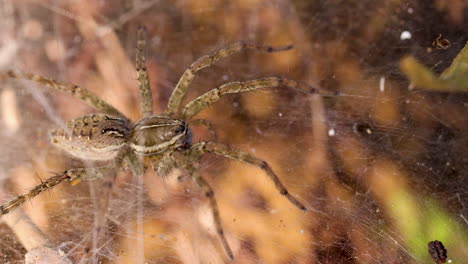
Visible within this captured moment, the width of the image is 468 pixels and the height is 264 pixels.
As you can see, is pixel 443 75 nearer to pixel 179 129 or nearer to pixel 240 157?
pixel 240 157

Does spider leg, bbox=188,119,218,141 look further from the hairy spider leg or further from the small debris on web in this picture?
the small debris on web

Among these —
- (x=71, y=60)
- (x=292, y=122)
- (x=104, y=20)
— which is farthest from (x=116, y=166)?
(x=104, y=20)

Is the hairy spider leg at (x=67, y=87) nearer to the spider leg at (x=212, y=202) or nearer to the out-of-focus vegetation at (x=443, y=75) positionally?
the spider leg at (x=212, y=202)

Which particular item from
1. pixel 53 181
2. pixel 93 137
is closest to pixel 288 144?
pixel 93 137

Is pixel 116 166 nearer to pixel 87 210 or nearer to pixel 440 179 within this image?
pixel 87 210

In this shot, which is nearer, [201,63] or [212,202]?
[212,202]
